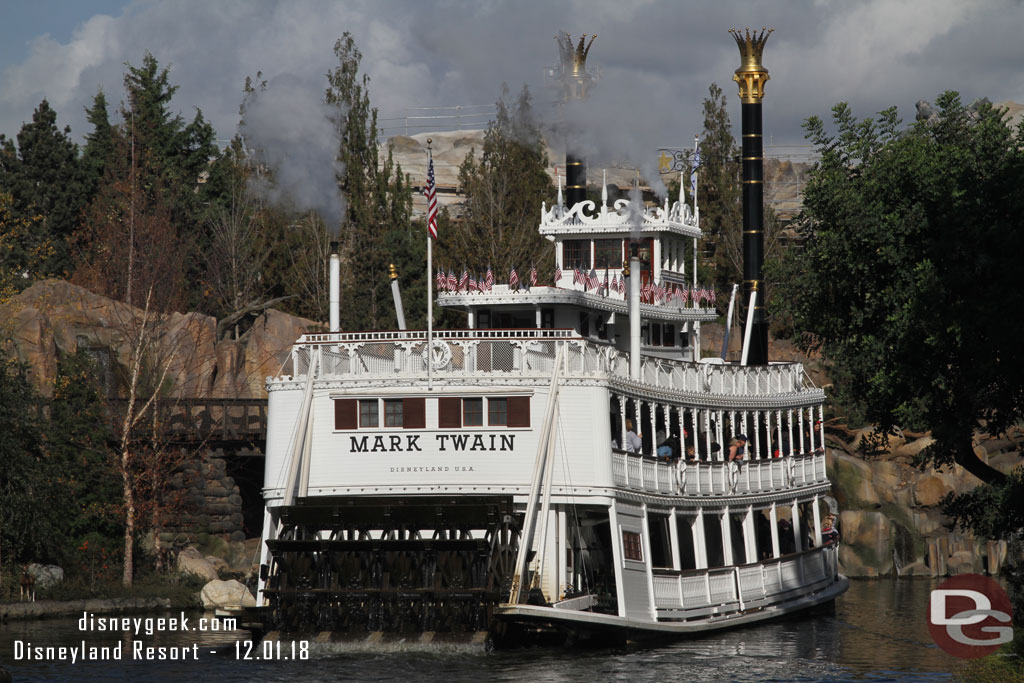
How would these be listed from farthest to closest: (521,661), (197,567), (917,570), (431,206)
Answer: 1. (917,570)
2. (197,567)
3. (431,206)
4. (521,661)

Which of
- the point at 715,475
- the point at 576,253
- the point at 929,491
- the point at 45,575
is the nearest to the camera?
the point at 715,475

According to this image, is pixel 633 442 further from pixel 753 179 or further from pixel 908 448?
pixel 908 448

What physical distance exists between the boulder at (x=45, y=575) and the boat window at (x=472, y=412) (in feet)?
44.5

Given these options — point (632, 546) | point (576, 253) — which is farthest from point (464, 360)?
point (576, 253)

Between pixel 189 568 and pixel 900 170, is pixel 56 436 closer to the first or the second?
pixel 189 568

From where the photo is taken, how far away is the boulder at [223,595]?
35875mm

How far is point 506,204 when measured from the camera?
52.2 m

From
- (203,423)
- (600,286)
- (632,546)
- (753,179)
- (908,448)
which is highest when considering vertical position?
(753,179)

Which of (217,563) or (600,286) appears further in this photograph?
(217,563)

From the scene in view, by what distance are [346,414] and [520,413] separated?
3.25 m

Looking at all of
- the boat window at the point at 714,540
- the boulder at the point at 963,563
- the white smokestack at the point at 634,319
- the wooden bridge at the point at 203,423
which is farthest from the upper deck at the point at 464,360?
Answer: the boulder at the point at 963,563

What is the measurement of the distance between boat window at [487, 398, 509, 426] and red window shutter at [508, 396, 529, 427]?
91mm

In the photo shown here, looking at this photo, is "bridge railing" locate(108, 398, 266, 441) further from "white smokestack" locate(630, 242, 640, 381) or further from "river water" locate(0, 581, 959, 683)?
"white smokestack" locate(630, 242, 640, 381)

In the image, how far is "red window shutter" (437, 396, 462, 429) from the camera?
27031 millimetres
